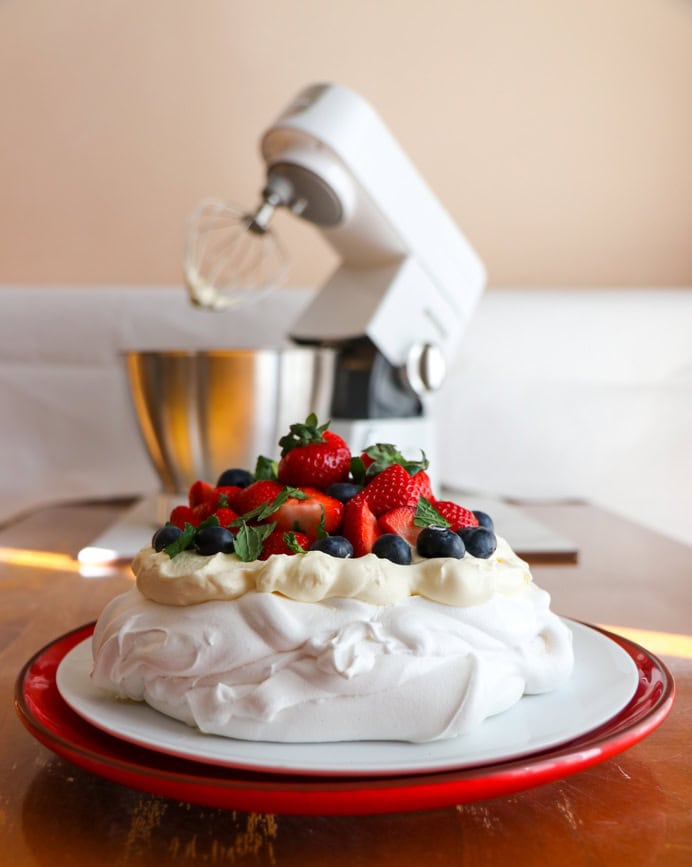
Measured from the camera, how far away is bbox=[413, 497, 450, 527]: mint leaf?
573mm

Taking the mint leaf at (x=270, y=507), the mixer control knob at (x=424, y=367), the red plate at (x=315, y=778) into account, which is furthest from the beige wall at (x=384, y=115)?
the red plate at (x=315, y=778)

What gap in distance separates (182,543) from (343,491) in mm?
108

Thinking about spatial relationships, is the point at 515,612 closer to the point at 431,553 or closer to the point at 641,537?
the point at 431,553

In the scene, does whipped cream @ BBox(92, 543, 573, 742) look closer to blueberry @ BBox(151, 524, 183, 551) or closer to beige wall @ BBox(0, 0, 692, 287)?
blueberry @ BBox(151, 524, 183, 551)

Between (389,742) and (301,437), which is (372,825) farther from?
(301,437)

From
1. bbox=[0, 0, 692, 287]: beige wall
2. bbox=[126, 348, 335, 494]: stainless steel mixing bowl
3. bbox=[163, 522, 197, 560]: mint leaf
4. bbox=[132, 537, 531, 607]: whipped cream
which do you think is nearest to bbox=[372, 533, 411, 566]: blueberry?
bbox=[132, 537, 531, 607]: whipped cream

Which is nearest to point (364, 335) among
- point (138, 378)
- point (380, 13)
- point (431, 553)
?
point (138, 378)

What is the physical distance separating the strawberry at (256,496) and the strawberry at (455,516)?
0.10m

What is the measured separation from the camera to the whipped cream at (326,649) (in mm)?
471

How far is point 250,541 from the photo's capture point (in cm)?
54

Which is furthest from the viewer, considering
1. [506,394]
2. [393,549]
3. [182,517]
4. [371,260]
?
[506,394]

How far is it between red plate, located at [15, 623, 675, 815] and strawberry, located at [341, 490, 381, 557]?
0.51 feet

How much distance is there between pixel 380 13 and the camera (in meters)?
Result: 2.00

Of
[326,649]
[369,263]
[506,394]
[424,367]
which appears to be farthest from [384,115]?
[326,649]
